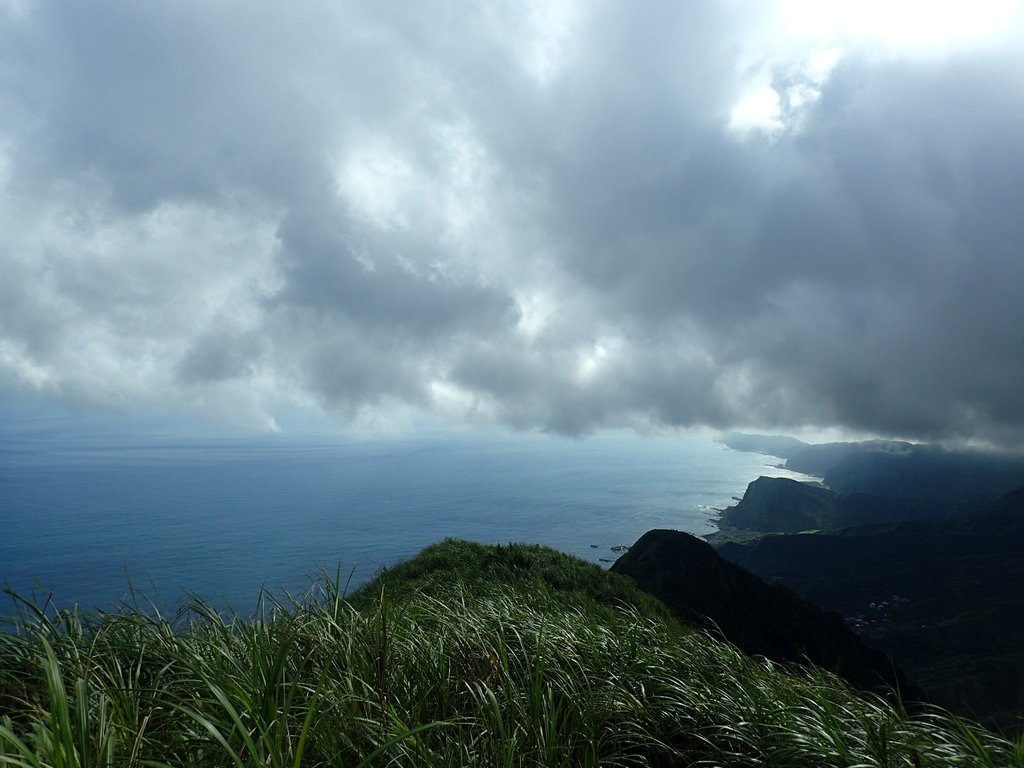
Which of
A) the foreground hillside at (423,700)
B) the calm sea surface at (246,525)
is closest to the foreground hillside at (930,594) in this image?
the calm sea surface at (246,525)

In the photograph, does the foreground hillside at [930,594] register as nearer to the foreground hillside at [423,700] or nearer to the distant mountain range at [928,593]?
the distant mountain range at [928,593]

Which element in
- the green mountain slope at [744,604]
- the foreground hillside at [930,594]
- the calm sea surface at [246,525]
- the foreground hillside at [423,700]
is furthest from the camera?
the foreground hillside at [930,594]

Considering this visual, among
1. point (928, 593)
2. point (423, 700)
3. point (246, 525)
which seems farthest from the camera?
point (928, 593)

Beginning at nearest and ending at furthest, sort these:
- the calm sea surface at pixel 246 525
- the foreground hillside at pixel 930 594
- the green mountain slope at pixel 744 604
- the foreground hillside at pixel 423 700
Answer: the foreground hillside at pixel 423 700
the green mountain slope at pixel 744 604
the calm sea surface at pixel 246 525
the foreground hillside at pixel 930 594

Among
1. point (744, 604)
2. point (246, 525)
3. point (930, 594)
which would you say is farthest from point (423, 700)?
point (930, 594)

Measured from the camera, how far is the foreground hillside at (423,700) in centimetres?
333

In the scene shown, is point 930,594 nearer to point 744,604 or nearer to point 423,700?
point 744,604

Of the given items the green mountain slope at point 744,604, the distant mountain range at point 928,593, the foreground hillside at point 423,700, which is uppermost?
the foreground hillside at point 423,700

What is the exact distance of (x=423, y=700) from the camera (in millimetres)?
4305

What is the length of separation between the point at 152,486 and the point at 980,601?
8691 inches

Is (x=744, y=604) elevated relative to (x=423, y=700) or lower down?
lower down

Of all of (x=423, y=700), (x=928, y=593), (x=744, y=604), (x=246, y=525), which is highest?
(x=423, y=700)

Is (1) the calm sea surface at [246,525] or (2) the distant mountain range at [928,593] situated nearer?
(1) the calm sea surface at [246,525]

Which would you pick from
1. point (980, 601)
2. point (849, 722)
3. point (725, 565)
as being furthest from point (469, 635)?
point (980, 601)
